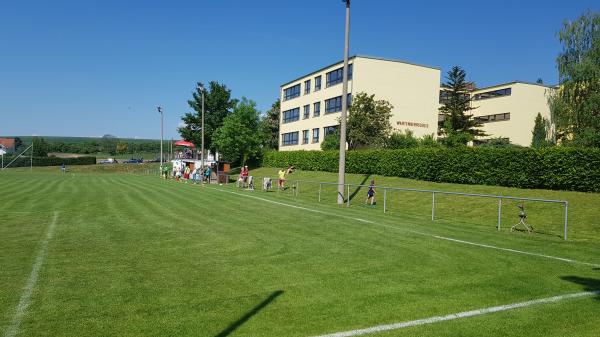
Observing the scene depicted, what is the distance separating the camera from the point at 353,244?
9148mm

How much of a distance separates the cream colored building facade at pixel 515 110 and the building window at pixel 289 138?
23.3 meters

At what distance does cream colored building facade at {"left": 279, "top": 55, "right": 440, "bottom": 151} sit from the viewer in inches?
1770

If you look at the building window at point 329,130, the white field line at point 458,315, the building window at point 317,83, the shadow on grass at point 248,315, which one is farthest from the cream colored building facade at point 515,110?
the shadow on grass at point 248,315

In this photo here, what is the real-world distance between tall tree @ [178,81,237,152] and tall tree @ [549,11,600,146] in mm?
46925

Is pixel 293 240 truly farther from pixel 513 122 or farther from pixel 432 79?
pixel 513 122

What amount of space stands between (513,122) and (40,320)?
55.3 metres

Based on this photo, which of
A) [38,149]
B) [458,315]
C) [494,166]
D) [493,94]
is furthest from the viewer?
[38,149]

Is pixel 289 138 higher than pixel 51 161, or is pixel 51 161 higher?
pixel 289 138

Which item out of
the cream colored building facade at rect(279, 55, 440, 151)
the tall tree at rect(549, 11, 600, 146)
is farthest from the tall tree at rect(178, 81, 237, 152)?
the tall tree at rect(549, 11, 600, 146)

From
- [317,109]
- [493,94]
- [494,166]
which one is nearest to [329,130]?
[317,109]

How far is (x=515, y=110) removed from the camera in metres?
50.9

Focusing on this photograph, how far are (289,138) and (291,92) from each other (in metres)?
6.69

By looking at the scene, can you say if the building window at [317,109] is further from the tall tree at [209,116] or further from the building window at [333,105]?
the tall tree at [209,116]

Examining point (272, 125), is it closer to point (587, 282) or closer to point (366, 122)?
point (366, 122)
